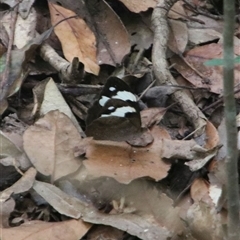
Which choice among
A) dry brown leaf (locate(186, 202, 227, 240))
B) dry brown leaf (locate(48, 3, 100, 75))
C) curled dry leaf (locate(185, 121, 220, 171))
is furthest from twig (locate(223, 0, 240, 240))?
dry brown leaf (locate(48, 3, 100, 75))

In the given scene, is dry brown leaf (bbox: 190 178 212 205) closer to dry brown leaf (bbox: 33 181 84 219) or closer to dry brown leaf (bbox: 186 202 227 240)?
dry brown leaf (bbox: 186 202 227 240)

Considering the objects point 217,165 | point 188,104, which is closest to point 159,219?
point 217,165

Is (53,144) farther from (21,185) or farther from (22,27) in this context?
(22,27)

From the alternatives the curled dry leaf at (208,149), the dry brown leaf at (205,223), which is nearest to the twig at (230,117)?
the dry brown leaf at (205,223)

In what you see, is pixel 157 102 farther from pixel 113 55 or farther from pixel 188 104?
pixel 113 55

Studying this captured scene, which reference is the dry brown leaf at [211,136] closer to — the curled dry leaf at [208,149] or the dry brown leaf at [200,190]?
the curled dry leaf at [208,149]

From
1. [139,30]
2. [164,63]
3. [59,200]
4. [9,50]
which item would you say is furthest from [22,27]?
[59,200]
